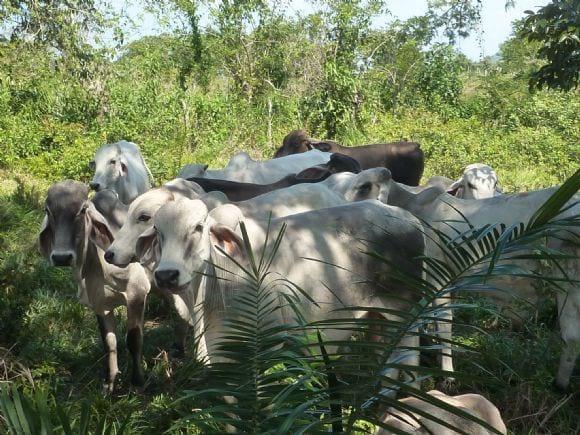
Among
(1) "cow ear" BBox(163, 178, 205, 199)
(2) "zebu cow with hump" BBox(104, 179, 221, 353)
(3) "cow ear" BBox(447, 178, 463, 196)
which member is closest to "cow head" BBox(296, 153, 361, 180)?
(3) "cow ear" BBox(447, 178, 463, 196)

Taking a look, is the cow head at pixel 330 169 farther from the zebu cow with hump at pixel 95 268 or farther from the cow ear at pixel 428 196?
the zebu cow with hump at pixel 95 268

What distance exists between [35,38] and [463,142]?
8982mm

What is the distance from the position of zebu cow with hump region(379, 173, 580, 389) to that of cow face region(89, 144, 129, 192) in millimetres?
3696

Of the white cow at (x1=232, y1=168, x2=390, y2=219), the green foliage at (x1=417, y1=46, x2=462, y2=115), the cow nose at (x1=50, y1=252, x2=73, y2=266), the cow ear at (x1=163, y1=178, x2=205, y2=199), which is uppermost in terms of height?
the green foliage at (x1=417, y1=46, x2=462, y2=115)

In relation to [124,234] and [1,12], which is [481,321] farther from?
[1,12]

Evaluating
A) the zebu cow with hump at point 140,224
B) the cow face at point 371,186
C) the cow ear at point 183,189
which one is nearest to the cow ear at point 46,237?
the zebu cow with hump at point 140,224

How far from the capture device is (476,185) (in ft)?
26.5

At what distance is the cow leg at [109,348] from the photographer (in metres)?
5.61

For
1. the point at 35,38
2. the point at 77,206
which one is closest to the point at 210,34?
the point at 35,38

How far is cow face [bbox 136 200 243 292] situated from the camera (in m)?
4.09

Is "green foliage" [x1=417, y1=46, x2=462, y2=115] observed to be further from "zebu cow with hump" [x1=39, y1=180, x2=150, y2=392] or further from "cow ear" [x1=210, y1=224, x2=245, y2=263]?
"cow ear" [x1=210, y1=224, x2=245, y2=263]

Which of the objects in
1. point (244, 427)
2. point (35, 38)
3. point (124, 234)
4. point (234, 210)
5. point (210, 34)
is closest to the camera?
point (244, 427)

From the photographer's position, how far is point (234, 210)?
453 centimetres

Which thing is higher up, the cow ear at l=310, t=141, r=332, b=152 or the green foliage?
the green foliage
